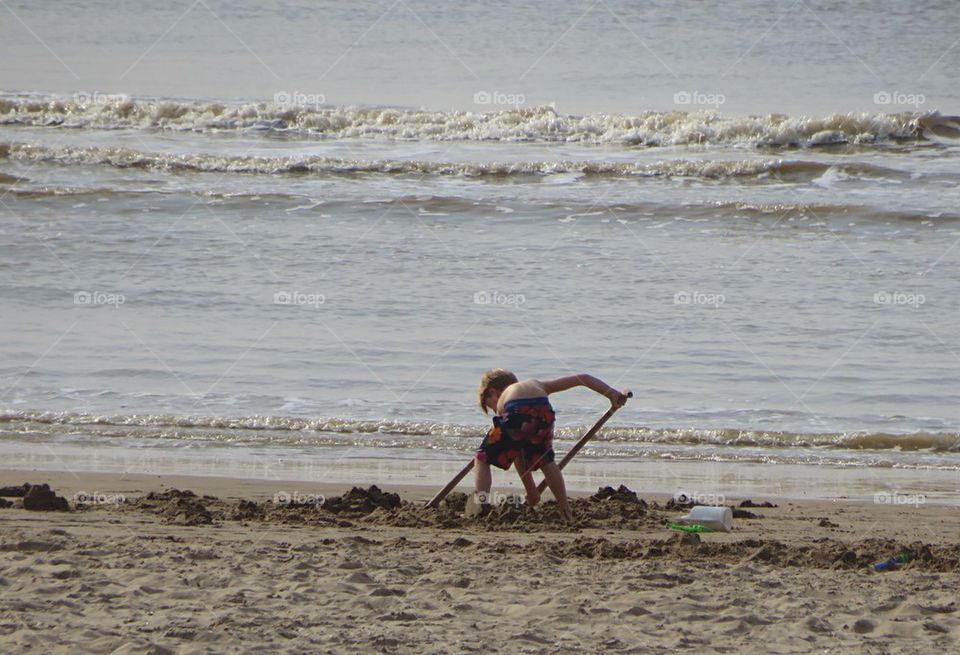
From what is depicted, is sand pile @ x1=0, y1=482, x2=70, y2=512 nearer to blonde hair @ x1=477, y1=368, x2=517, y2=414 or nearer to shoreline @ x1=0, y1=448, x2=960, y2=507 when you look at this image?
shoreline @ x1=0, y1=448, x2=960, y2=507

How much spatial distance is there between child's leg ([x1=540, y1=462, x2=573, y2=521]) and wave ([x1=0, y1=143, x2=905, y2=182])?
14.3 metres

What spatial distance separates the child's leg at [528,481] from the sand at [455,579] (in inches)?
3.3

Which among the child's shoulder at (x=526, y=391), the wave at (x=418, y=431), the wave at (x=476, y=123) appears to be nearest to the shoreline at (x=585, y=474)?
the wave at (x=418, y=431)

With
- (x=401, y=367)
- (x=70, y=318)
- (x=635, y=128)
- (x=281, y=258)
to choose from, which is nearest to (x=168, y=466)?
(x=401, y=367)

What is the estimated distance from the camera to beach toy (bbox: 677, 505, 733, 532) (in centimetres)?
703

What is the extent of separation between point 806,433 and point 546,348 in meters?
2.72

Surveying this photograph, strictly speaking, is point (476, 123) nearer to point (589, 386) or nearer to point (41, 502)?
point (589, 386)

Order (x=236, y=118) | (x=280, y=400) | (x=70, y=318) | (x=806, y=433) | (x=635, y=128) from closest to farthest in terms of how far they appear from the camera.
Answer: (x=806, y=433) → (x=280, y=400) → (x=70, y=318) → (x=635, y=128) → (x=236, y=118)

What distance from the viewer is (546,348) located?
454 inches

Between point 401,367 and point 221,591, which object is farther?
point 401,367

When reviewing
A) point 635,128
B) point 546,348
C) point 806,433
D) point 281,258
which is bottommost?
point 806,433

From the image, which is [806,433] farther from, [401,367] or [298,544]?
[298,544]

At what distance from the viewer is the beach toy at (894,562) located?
6219 mm

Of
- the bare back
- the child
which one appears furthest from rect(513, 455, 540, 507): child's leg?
the bare back
